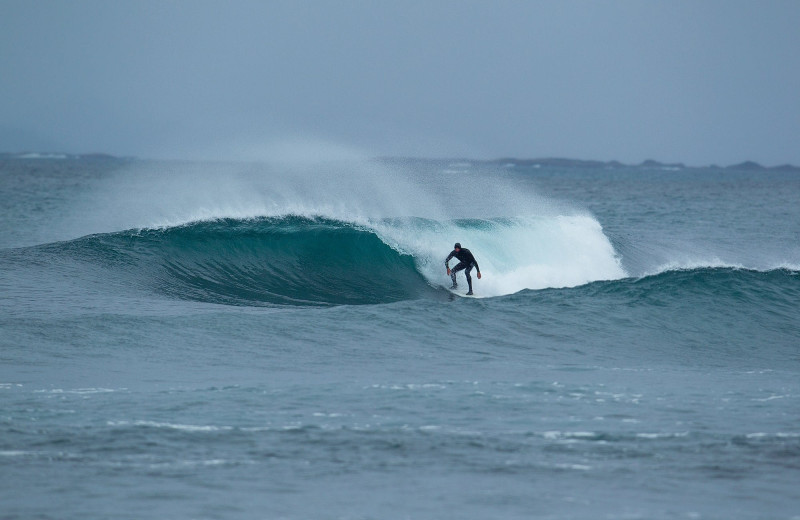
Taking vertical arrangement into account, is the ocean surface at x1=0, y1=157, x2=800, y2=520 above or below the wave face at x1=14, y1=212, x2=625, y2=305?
below

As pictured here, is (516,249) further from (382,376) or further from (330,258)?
(382,376)

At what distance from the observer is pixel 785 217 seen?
142ft

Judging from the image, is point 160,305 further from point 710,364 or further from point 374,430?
point 710,364

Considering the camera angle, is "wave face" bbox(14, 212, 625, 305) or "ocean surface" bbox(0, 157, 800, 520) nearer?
"ocean surface" bbox(0, 157, 800, 520)

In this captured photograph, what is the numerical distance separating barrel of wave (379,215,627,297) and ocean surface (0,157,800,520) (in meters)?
0.09

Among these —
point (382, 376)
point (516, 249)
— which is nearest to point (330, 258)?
point (516, 249)

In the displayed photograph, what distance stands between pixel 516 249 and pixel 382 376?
1212 cm

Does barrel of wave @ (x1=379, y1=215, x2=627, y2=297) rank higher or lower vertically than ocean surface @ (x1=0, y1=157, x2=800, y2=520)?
higher

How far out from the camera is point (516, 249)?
2209 centimetres

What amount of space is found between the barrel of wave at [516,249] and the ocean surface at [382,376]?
9cm

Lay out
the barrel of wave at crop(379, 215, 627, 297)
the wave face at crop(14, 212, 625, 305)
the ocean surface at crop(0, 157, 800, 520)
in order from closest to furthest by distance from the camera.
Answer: the ocean surface at crop(0, 157, 800, 520) < the wave face at crop(14, 212, 625, 305) < the barrel of wave at crop(379, 215, 627, 297)

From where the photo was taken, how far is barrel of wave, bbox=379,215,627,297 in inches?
757

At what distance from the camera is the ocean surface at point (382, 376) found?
6.92 m

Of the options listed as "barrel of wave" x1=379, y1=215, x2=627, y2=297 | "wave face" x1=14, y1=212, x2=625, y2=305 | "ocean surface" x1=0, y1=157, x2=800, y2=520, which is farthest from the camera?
"barrel of wave" x1=379, y1=215, x2=627, y2=297
